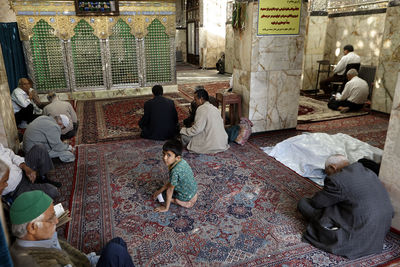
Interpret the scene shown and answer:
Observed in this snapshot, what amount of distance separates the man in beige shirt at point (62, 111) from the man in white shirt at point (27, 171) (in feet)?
4.25

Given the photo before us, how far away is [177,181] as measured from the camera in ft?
8.61

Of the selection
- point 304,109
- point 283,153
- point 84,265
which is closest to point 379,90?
point 304,109

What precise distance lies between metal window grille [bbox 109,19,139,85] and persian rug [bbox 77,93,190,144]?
0.67 metres

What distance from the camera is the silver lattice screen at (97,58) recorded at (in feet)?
23.1

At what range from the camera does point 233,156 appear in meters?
3.89

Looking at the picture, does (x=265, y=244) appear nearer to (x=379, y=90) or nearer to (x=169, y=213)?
(x=169, y=213)

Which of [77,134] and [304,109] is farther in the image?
[304,109]

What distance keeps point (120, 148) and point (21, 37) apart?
4.49m

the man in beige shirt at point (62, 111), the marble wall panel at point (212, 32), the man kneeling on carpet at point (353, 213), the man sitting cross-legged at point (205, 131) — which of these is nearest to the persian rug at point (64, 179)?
the man in beige shirt at point (62, 111)

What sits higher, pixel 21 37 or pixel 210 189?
pixel 21 37

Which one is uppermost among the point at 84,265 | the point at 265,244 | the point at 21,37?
the point at 21,37

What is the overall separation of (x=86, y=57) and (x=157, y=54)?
1.76 m

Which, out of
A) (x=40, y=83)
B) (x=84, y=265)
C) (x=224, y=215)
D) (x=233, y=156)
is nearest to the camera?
(x=84, y=265)

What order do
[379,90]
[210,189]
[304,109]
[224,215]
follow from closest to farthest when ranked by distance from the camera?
[224,215], [210,189], [379,90], [304,109]
